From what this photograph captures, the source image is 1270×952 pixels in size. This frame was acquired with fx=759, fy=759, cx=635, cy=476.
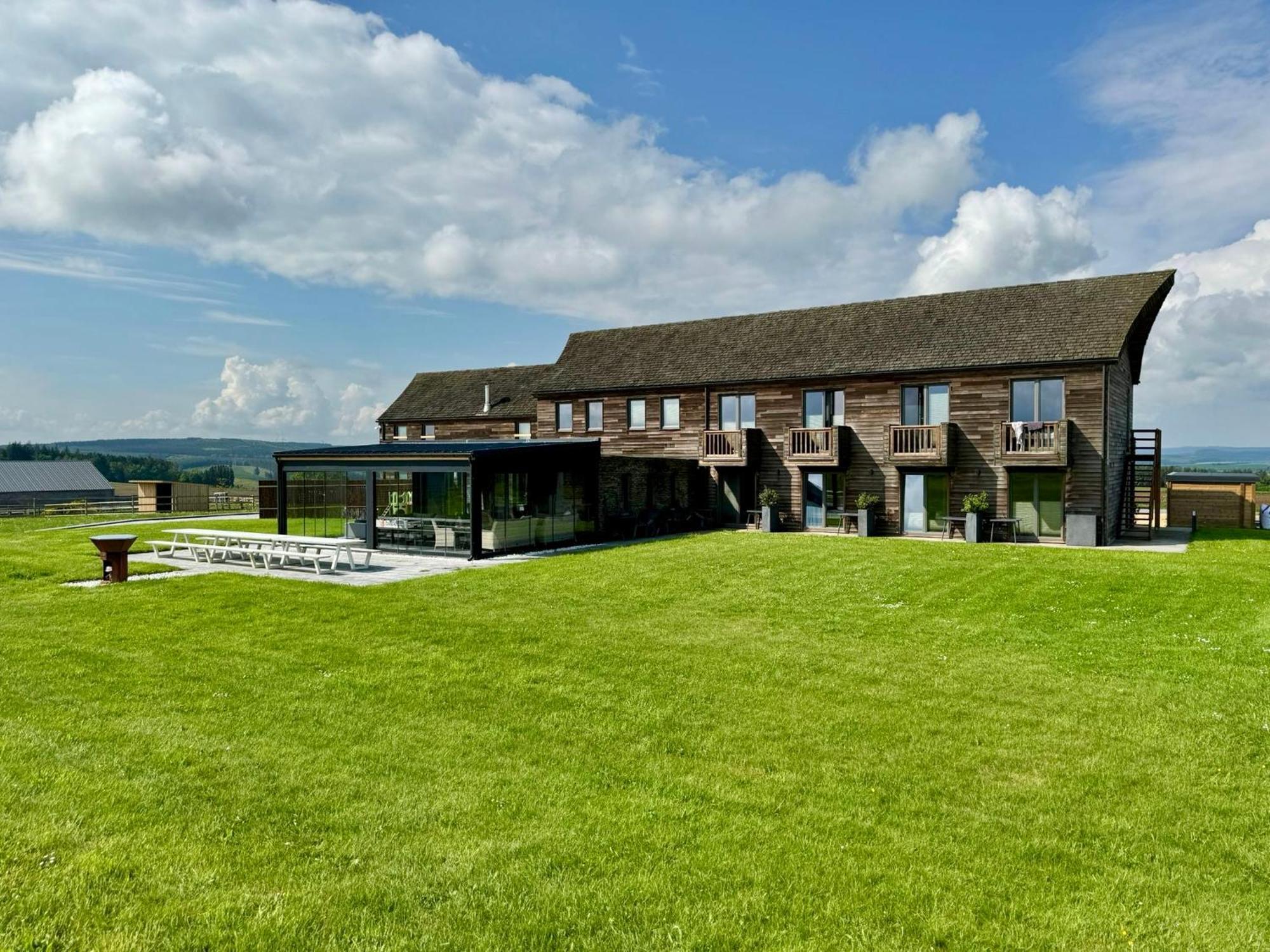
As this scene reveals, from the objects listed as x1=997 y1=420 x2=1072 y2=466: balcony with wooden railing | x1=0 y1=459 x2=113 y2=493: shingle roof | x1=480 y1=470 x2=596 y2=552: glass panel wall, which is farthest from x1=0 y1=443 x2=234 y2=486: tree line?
x1=997 y1=420 x2=1072 y2=466: balcony with wooden railing

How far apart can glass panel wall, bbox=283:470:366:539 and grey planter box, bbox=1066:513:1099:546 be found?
20258mm

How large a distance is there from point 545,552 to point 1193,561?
1567cm

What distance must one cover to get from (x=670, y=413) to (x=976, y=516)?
11.5m

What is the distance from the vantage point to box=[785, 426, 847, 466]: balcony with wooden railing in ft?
81.7

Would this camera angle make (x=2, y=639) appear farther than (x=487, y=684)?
Yes

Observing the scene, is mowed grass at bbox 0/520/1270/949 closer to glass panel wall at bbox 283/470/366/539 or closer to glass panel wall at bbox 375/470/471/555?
glass panel wall at bbox 375/470/471/555

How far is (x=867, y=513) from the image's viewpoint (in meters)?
24.1

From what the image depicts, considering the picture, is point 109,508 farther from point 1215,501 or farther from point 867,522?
point 1215,501

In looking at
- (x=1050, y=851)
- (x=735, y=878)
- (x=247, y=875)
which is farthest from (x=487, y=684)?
(x=1050, y=851)

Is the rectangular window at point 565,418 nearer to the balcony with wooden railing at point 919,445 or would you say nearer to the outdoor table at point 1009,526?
the balcony with wooden railing at point 919,445

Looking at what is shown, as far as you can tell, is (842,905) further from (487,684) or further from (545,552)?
(545,552)

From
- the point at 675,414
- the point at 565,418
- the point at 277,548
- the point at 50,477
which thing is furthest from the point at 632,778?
the point at 50,477

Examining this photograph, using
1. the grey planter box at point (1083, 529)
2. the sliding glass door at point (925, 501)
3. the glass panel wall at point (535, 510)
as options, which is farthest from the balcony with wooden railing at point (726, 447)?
the grey planter box at point (1083, 529)

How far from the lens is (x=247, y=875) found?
4555 mm
